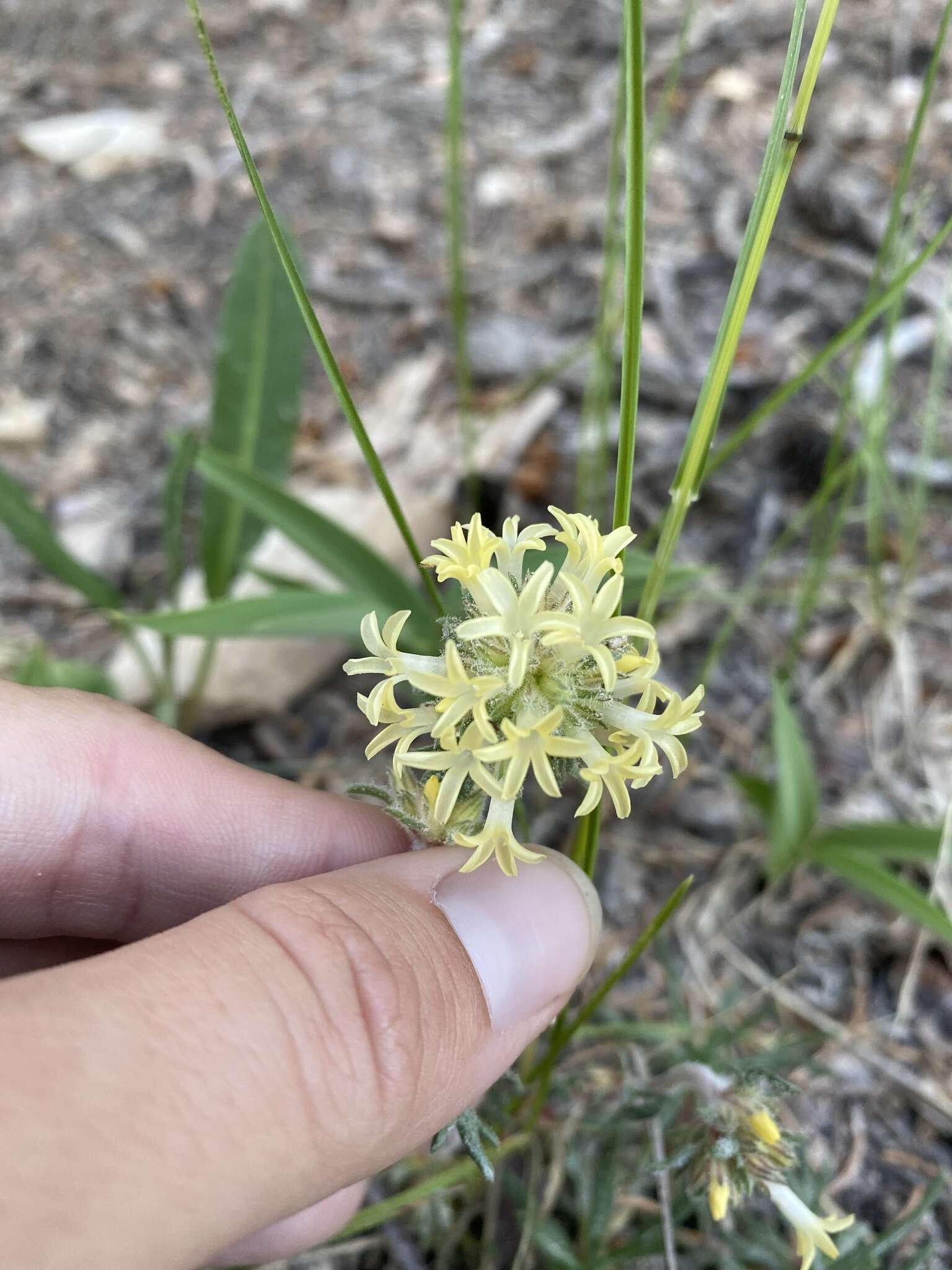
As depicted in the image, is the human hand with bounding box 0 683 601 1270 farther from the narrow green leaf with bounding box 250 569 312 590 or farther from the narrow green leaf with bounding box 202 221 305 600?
the narrow green leaf with bounding box 202 221 305 600

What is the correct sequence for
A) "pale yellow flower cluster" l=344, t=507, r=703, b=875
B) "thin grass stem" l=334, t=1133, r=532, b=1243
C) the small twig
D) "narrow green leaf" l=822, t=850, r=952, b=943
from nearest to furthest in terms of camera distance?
"pale yellow flower cluster" l=344, t=507, r=703, b=875 → "thin grass stem" l=334, t=1133, r=532, b=1243 → "narrow green leaf" l=822, t=850, r=952, b=943 → the small twig

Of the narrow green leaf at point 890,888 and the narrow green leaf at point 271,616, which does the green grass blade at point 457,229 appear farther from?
the narrow green leaf at point 890,888

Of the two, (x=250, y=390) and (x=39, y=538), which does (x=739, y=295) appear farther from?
(x=39, y=538)

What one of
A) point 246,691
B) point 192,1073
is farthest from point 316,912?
point 246,691

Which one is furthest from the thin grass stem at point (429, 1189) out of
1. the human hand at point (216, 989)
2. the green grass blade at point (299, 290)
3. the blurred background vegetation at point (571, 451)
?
the green grass blade at point (299, 290)

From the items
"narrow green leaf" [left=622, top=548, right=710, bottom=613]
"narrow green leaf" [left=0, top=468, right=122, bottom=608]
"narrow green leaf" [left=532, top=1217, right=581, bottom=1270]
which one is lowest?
"narrow green leaf" [left=532, top=1217, right=581, bottom=1270]

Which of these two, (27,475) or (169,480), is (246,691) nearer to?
(169,480)

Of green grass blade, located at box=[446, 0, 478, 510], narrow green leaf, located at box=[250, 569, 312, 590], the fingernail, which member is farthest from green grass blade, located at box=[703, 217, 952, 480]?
narrow green leaf, located at box=[250, 569, 312, 590]
